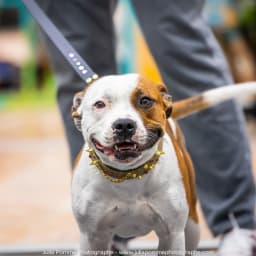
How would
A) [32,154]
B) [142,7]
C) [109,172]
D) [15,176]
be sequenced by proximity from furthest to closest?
1. [32,154]
2. [15,176]
3. [142,7]
4. [109,172]

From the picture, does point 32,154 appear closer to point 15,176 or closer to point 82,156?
point 15,176

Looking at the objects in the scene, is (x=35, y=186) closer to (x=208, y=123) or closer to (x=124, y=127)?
(x=208, y=123)

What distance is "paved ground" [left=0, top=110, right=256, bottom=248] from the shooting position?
1746 mm

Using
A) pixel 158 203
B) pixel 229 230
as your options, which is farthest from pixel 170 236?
pixel 229 230

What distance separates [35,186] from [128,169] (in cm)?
147

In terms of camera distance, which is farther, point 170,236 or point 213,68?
point 213,68

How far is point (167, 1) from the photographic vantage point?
1232 millimetres

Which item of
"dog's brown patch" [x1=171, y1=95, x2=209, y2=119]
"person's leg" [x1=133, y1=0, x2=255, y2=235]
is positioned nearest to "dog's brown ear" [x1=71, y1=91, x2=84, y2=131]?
"dog's brown patch" [x1=171, y1=95, x2=209, y2=119]

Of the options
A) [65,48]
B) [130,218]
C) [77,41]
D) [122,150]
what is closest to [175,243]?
[130,218]

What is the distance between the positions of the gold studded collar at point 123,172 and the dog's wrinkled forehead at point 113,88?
0.25 ft

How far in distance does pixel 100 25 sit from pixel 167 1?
0.14m

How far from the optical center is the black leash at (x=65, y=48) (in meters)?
1.00

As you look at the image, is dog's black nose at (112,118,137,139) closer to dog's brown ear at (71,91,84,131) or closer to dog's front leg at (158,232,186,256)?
dog's brown ear at (71,91,84,131)

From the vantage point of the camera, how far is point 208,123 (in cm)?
133
